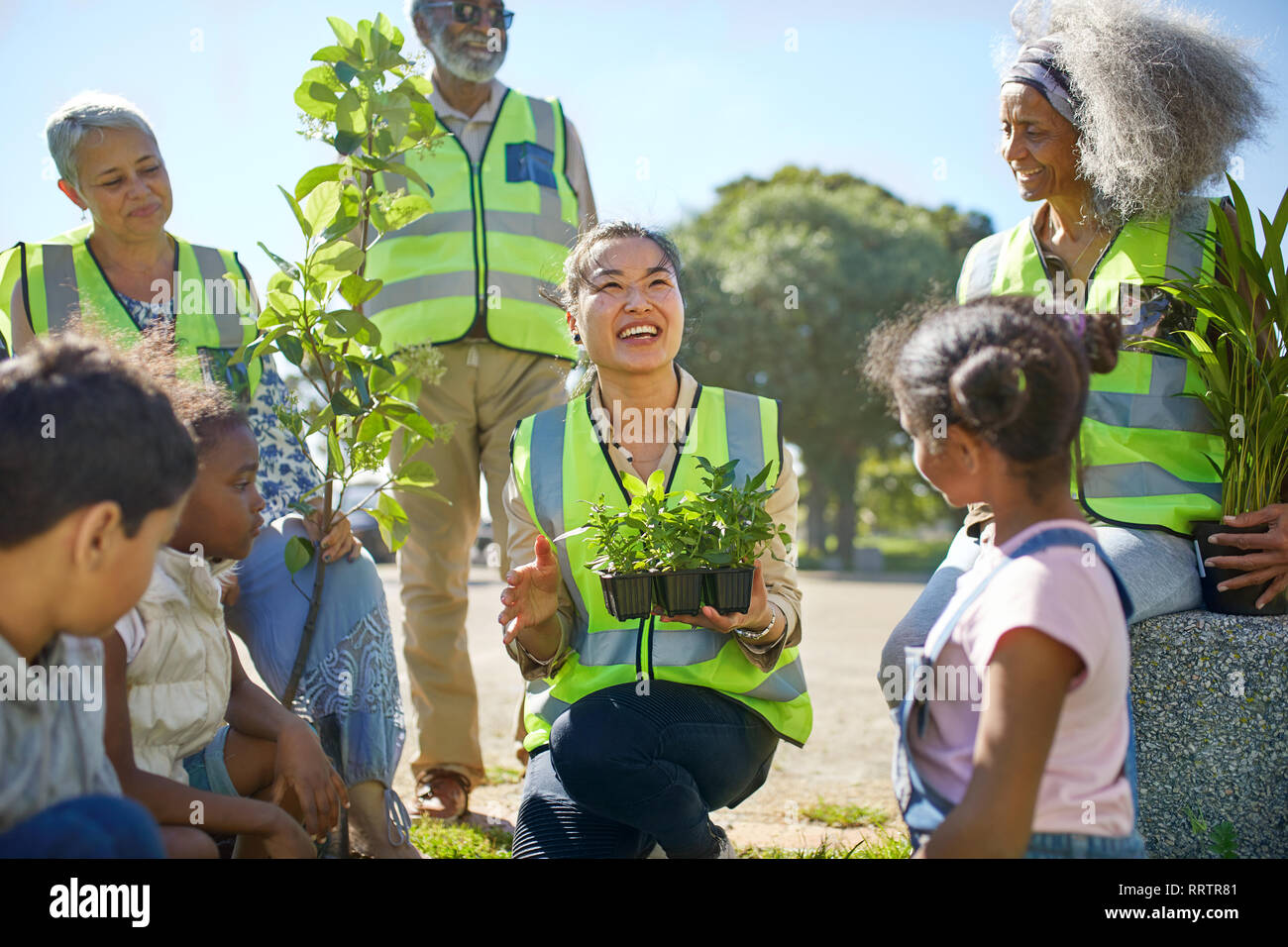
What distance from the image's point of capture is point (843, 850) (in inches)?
145

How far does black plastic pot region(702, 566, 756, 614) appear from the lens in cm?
267

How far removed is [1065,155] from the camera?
350 centimetres

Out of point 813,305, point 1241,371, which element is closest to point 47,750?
point 1241,371

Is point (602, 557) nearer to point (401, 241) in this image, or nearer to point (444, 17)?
point (401, 241)

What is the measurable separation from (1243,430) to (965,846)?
1.90 metres

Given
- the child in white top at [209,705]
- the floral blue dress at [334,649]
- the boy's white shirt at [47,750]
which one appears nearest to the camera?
the boy's white shirt at [47,750]

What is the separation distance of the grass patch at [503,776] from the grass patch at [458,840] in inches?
26.5

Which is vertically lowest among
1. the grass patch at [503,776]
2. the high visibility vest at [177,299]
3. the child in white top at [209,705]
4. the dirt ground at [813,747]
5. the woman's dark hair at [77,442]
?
the dirt ground at [813,747]

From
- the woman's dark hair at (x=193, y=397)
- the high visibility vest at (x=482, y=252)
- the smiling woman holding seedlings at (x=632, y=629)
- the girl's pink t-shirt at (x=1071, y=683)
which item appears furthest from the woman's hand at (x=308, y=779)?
the high visibility vest at (x=482, y=252)

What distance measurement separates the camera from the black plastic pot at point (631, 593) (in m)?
2.69

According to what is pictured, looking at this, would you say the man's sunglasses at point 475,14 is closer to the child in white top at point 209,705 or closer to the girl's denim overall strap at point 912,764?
the child in white top at point 209,705

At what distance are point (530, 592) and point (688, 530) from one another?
1.59 feet

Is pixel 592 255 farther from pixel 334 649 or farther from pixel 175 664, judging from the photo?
pixel 175 664
